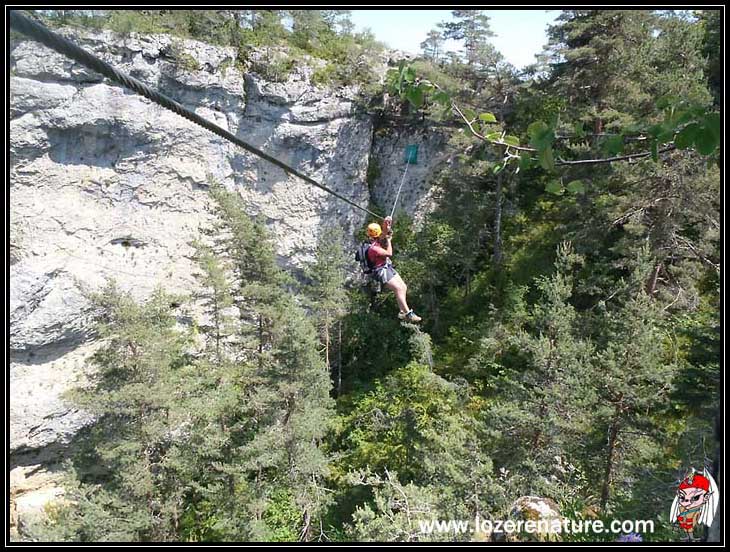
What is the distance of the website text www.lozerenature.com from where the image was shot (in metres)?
5.39

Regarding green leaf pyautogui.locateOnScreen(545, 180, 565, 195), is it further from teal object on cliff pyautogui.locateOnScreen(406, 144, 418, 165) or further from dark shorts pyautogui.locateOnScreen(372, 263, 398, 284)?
teal object on cliff pyautogui.locateOnScreen(406, 144, 418, 165)

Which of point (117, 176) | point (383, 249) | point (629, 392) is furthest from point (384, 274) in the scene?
point (117, 176)

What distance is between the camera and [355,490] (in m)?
12.1

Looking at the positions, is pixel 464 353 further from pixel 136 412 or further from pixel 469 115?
pixel 469 115

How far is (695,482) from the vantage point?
483 cm

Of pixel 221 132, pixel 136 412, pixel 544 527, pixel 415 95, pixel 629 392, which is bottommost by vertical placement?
pixel 544 527

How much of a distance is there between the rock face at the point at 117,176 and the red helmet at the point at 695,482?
12703 mm

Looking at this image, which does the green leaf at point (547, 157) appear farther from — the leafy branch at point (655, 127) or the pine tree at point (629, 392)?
the pine tree at point (629, 392)

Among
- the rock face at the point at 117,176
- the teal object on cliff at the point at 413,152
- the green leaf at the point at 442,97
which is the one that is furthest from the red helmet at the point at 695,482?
the teal object on cliff at the point at 413,152

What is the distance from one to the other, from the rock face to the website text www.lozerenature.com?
982 centimetres

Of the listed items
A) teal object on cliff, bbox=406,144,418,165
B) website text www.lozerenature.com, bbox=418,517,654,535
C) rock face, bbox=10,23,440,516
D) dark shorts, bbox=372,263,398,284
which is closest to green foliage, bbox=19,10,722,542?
website text www.lozerenature.com, bbox=418,517,654,535

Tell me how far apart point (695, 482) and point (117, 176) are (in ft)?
53.5

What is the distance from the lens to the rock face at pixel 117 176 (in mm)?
12633
